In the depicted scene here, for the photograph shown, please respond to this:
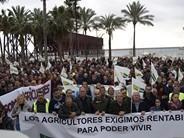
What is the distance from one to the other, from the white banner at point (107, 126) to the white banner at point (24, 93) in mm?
1324

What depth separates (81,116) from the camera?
11.8m

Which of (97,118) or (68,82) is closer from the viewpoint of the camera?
(97,118)

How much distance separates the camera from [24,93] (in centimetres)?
1511

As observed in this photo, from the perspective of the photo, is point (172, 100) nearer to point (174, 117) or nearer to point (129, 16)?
point (174, 117)

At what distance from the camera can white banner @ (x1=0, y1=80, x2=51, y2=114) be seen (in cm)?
1329

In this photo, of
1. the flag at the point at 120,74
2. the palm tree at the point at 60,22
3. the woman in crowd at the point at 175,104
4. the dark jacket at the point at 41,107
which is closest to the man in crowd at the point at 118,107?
the woman in crowd at the point at 175,104

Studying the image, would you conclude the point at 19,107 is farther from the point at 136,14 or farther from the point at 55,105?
the point at 136,14

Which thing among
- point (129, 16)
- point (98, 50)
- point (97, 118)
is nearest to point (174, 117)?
point (97, 118)

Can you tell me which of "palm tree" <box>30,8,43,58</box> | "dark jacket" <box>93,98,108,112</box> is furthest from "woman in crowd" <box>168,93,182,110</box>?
"palm tree" <box>30,8,43,58</box>

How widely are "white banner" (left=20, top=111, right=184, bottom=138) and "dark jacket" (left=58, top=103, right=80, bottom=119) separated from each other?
101 millimetres

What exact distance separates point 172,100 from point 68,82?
7.16 m

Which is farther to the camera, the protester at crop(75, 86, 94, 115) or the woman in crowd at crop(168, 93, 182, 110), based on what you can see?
the protester at crop(75, 86, 94, 115)

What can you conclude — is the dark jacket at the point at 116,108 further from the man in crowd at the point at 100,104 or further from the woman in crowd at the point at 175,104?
the woman in crowd at the point at 175,104

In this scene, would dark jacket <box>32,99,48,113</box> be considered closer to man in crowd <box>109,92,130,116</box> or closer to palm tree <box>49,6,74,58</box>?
man in crowd <box>109,92,130,116</box>
